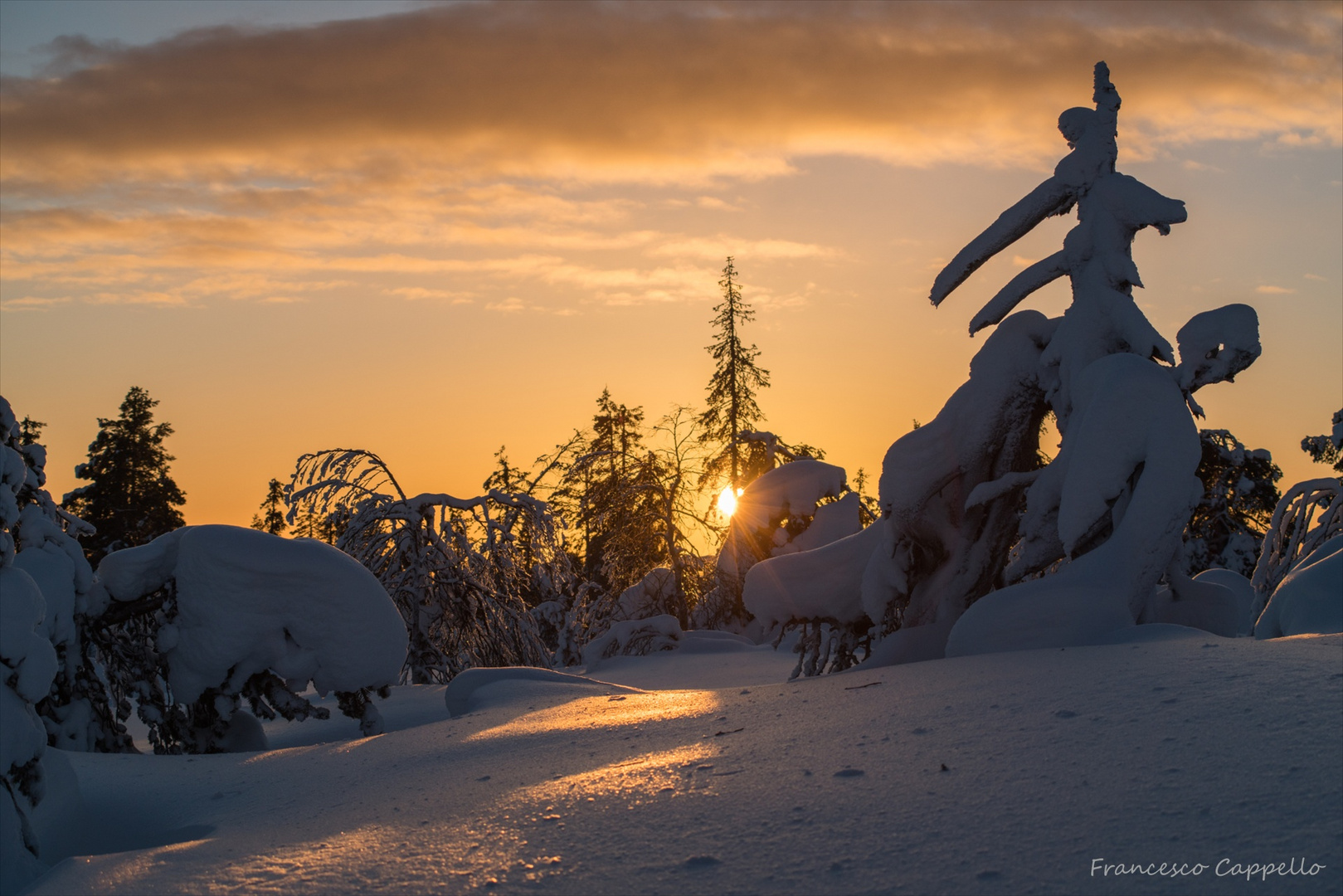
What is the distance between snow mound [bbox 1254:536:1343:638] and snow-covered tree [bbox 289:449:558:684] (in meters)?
9.97

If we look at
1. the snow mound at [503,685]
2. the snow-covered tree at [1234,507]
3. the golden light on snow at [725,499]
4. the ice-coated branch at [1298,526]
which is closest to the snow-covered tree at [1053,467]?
the snow mound at [503,685]

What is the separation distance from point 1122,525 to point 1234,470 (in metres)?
21.5

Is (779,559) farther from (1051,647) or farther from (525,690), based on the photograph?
(1051,647)

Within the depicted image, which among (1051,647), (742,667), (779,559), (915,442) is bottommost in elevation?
(742,667)

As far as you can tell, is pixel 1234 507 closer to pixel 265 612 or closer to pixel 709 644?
pixel 709 644

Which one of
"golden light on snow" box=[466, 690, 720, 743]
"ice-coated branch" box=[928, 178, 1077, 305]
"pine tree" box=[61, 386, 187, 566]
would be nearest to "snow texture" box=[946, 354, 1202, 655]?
"ice-coated branch" box=[928, 178, 1077, 305]

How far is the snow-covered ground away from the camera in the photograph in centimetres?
271

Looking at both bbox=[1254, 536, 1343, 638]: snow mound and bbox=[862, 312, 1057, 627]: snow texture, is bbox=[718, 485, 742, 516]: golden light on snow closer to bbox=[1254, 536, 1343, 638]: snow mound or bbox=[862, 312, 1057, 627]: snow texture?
bbox=[862, 312, 1057, 627]: snow texture

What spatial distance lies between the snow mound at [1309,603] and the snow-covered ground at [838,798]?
1.19 metres

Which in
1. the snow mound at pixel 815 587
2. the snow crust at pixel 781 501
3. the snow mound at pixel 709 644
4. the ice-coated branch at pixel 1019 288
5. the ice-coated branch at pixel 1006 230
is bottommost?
the snow mound at pixel 709 644

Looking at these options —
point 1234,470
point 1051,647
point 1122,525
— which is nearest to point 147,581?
point 1051,647

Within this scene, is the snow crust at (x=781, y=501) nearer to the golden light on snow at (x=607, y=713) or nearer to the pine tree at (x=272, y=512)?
the golden light on snow at (x=607, y=713)

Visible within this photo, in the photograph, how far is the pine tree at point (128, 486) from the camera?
29016mm

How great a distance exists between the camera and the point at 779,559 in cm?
956
